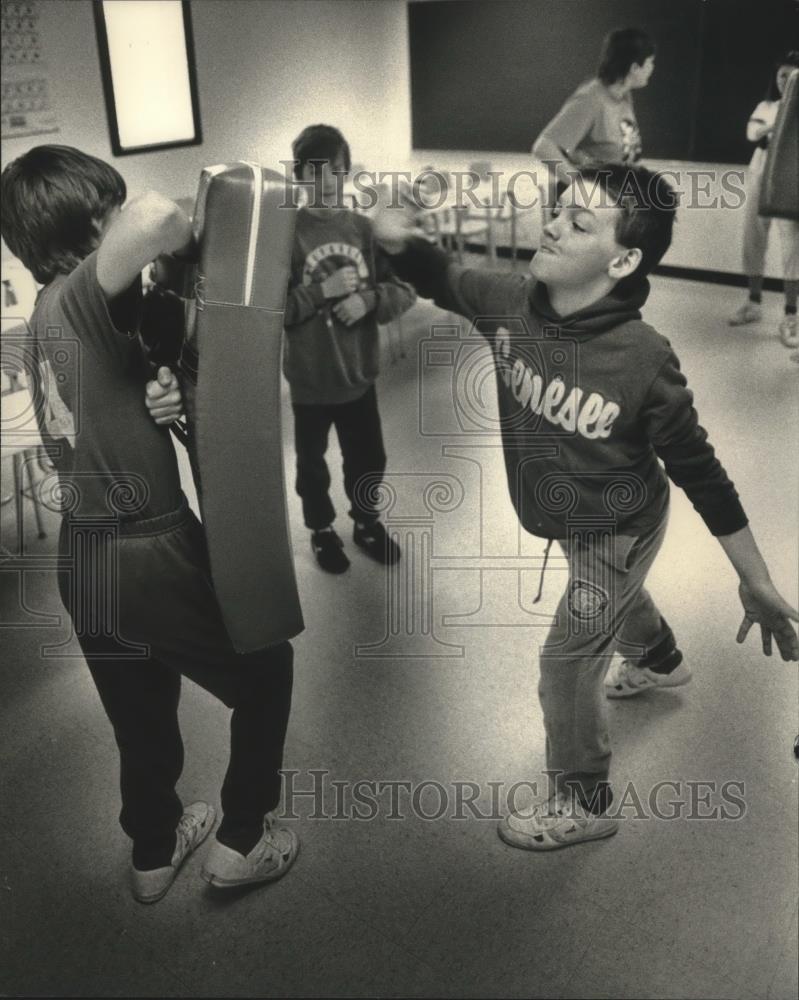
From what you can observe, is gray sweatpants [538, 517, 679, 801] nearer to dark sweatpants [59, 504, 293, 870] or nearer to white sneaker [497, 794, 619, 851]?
white sneaker [497, 794, 619, 851]

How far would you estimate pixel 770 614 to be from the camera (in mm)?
1573

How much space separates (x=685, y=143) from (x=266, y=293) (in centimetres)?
94

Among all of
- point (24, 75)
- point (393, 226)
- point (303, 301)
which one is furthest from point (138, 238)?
point (24, 75)

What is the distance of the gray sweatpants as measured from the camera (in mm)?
1652

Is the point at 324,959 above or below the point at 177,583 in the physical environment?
below

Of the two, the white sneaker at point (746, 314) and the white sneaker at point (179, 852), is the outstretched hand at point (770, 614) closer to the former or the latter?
the white sneaker at point (746, 314)

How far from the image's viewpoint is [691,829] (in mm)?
1787

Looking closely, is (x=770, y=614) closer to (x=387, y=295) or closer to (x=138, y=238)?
(x=138, y=238)

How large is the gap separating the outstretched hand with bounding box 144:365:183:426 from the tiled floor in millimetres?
949

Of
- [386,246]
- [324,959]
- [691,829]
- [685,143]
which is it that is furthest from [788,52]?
[324,959]

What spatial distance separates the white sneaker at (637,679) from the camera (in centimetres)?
212

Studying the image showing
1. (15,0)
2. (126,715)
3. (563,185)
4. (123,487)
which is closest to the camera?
(123,487)

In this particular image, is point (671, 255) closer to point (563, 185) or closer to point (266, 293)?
point (563, 185)

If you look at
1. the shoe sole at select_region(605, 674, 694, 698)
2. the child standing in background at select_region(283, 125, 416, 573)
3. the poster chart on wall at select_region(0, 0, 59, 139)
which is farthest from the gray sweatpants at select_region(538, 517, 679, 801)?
the poster chart on wall at select_region(0, 0, 59, 139)
